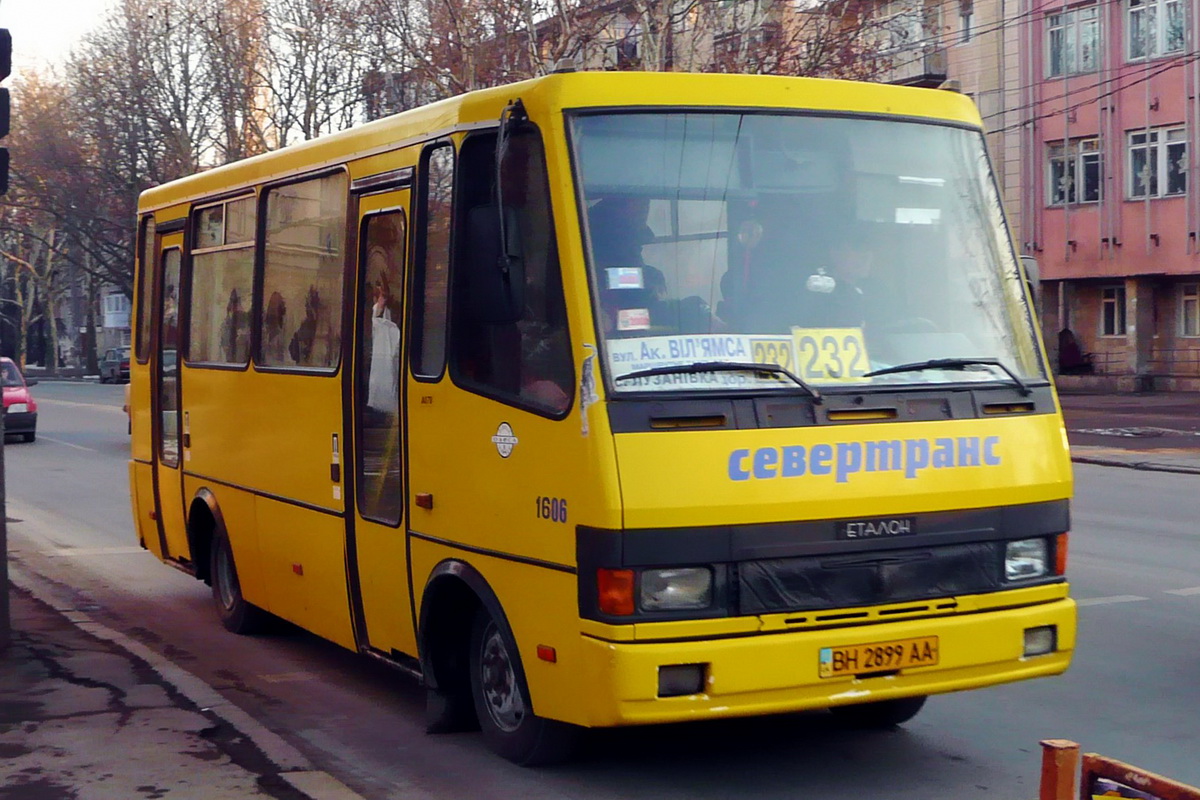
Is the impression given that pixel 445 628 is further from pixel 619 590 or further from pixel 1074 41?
pixel 1074 41

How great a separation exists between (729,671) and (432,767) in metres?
1.48

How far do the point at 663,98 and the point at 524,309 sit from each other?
0.91 metres

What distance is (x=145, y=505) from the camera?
10836 mm

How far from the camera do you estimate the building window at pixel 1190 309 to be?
38625 millimetres

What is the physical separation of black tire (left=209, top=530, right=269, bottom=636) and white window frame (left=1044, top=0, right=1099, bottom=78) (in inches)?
1379

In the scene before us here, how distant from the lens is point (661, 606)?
525 cm

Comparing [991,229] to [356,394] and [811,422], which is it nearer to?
[811,422]

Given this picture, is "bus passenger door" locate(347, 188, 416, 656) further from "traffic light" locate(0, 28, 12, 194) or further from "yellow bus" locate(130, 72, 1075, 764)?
"traffic light" locate(0, 28, 12, 194)

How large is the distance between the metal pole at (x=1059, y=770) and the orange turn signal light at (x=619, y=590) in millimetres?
1715

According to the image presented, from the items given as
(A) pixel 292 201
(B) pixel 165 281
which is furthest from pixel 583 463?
(B) pixel 165 281

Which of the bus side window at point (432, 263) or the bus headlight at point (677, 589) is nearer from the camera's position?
the bus headlight at point (677, 589)

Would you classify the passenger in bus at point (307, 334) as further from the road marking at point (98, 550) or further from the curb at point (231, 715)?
the road marking at point (98, 550)

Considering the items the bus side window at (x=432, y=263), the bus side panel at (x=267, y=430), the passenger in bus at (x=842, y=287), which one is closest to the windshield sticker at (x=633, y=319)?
the passenger in bus at (x=842, y=287)

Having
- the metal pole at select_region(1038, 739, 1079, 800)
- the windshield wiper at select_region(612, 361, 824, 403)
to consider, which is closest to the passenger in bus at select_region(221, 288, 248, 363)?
the windshield wiper at select_region(612, 361, 824, 403)
